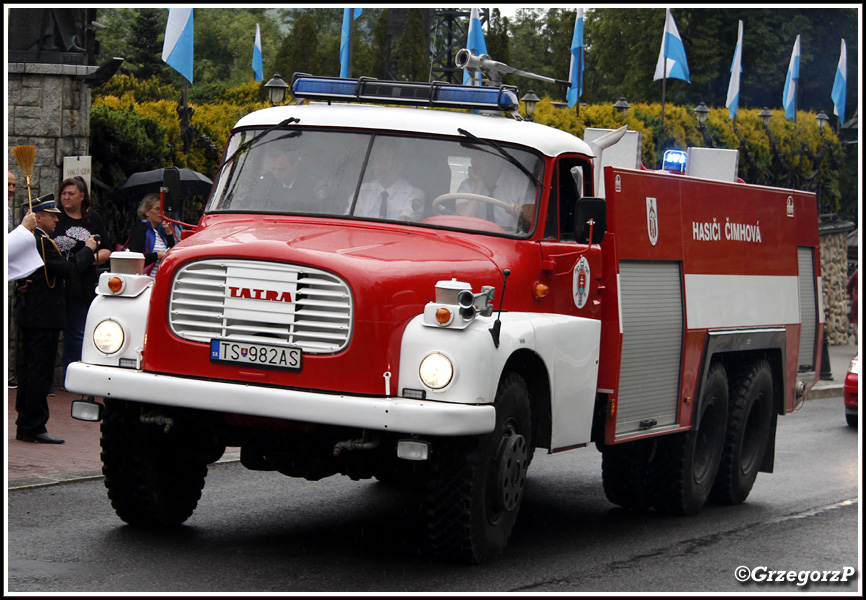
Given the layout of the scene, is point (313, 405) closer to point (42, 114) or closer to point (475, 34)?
point (42, 114)

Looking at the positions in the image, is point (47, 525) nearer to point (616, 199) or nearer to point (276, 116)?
point (276, 116)

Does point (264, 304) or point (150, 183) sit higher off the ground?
point (150, 183)

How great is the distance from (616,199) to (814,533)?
2.90 metres

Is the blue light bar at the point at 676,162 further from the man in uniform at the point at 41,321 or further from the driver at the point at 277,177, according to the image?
the man in uniform at the point at 41,321

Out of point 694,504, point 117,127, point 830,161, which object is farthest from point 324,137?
point 830,161

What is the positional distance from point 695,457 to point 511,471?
3.68 m

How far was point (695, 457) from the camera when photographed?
1116 cm

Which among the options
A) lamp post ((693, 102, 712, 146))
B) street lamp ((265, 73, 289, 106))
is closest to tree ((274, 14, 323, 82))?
lamp post ((693, 102, 712, 146))

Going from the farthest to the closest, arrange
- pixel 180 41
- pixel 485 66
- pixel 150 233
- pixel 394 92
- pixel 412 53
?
pixel 412 53 → pixel 180 41 → pixel 150 233 → pixel 485 66 → pixel 394 92

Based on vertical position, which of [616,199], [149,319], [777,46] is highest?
[777,46]

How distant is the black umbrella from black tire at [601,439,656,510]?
20.7ft

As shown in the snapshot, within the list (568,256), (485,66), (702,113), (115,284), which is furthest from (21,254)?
(702,113)

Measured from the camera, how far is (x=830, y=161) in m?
37.5

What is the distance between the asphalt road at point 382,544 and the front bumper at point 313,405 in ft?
2.82
